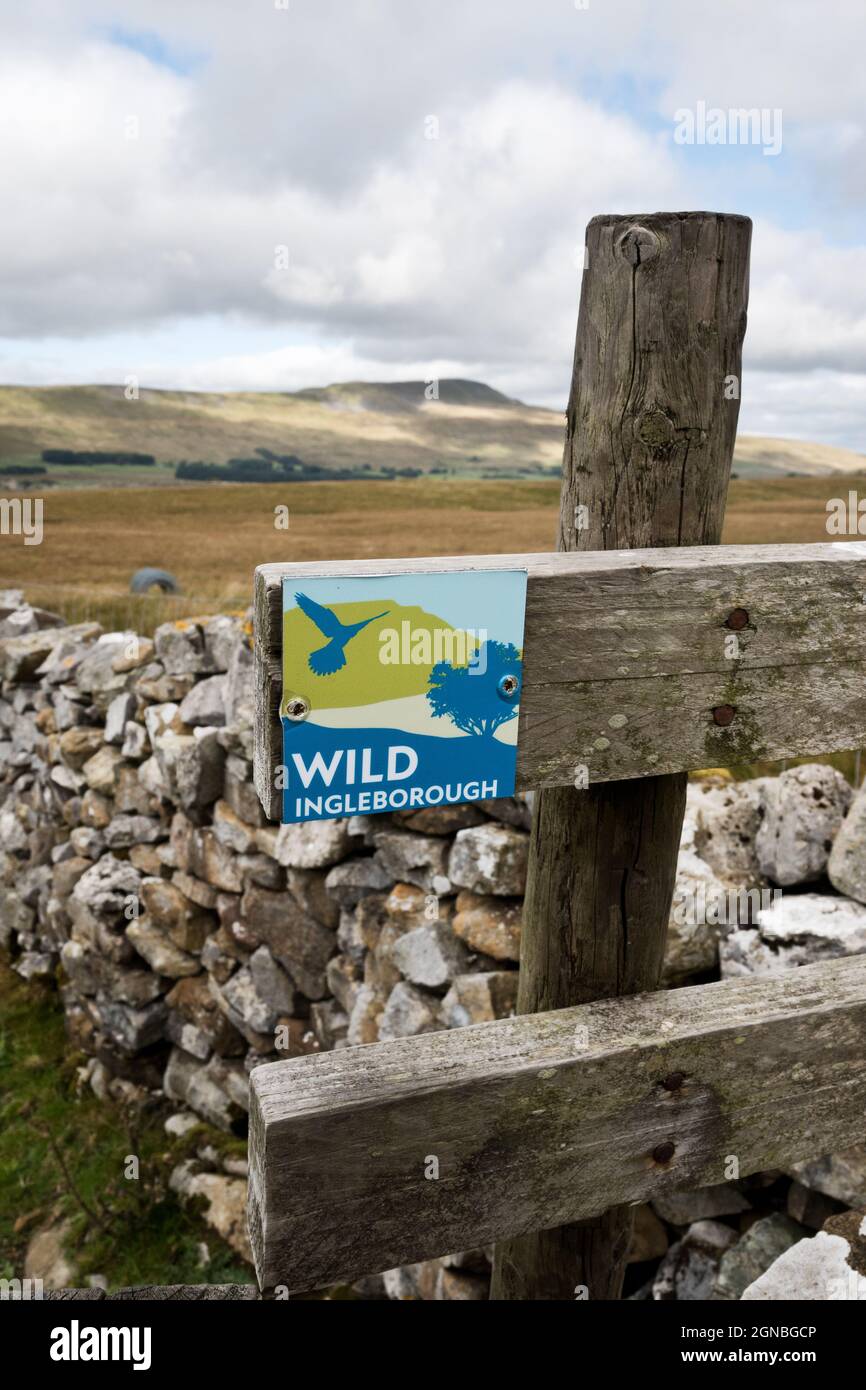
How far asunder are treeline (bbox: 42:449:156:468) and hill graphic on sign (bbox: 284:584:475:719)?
172395mm

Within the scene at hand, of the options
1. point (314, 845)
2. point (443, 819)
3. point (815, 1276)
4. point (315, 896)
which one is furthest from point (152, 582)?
point (815, 1276)

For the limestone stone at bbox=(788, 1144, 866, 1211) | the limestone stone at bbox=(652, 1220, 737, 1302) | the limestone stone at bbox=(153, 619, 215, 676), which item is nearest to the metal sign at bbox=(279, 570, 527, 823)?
the limestone stone at bbox=(788, 1144, 866, 1211)

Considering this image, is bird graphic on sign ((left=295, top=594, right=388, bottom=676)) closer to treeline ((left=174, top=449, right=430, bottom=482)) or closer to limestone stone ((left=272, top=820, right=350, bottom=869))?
limestone stone ((left=272, top=820, right=350, bottom=869))

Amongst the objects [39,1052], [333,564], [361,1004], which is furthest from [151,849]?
[333,564]

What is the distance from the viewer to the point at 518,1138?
2.32 meters

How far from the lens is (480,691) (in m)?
2.02

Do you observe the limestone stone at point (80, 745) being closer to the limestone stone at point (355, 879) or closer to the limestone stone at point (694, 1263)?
the limestone stone at point (355, 879)

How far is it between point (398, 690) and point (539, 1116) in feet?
3.63

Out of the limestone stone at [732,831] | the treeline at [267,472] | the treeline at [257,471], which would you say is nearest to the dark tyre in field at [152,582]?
the limestone stone at [732,831]

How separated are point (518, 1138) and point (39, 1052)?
828cm

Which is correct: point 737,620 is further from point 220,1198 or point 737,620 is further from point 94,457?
point 94,457

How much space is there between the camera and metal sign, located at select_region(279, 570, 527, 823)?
190 cm

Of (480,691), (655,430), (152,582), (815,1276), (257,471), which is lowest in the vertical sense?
(815,1276)
